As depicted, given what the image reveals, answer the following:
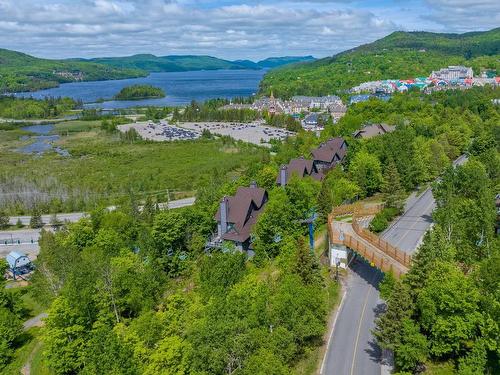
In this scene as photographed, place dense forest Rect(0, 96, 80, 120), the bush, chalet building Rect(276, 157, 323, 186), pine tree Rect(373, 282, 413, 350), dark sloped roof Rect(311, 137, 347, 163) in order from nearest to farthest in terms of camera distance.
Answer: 1. pine tree Rect(373, 282, 413, 350)
2. the bush
3. chalet building Rect(276, 157, 323, 186)
4. dark sloped roof Rect(311, 137, 347, 163)
5. dense forest Rect(0, 96, 80, 120)

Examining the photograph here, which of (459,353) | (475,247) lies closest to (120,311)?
(459,353)

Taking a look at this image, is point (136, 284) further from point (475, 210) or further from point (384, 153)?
point (384, 153)

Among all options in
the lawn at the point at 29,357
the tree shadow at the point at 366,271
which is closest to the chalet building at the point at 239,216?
the tree shadow at the point at 366,271

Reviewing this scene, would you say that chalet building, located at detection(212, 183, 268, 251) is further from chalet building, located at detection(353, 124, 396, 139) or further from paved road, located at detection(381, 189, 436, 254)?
chalet building, located at detection(353, 124, 396, 139)

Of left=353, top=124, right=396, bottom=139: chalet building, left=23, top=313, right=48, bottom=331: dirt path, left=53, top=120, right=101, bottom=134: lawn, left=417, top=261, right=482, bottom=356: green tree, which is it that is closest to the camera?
left=417, top=261, right=482, bottom=356: green tree

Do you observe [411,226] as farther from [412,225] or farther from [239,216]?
[239,216]

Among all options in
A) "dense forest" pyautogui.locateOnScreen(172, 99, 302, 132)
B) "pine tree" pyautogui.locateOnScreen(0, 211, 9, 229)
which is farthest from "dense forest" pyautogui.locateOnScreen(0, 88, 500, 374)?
"dense forest" pyautogui.locateOnScreen(172, 99, 302, 132)

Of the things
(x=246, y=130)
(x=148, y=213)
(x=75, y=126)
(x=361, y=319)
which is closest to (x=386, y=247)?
(x=361, y=319)
